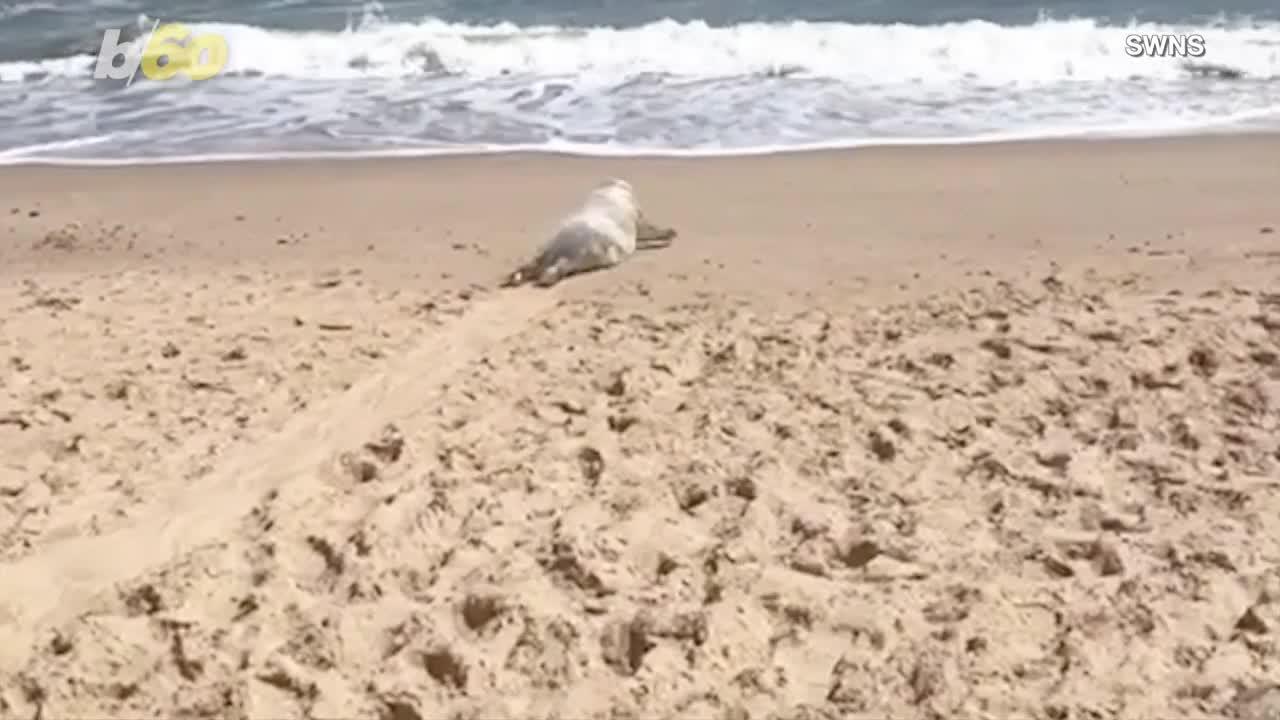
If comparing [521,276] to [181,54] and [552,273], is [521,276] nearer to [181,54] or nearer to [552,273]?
[552,273]

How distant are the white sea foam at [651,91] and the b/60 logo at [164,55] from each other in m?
0.15

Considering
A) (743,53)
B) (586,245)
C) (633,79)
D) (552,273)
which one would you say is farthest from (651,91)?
(552,273)

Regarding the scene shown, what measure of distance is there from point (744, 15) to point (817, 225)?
20.0ft

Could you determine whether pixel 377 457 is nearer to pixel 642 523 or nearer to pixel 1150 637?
pixel 642 523

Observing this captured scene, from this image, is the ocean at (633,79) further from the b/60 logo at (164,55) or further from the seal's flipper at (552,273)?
the seal's flipper at (552,273)

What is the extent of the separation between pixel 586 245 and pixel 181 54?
6802 millimetres

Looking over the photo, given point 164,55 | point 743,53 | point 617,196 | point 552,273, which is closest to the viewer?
point 552,273

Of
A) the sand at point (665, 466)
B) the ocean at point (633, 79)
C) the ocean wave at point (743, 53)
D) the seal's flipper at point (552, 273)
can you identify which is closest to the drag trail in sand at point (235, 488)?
the sand at point (665, 466)

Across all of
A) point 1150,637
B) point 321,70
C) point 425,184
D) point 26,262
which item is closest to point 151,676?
point 1150,637

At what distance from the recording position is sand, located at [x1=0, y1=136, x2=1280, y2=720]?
3.11 meters

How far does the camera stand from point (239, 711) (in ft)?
9.86

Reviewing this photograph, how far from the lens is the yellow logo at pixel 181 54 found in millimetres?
10773

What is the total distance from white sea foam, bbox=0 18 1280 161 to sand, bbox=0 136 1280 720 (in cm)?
177

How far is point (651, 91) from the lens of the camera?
9516 mm
